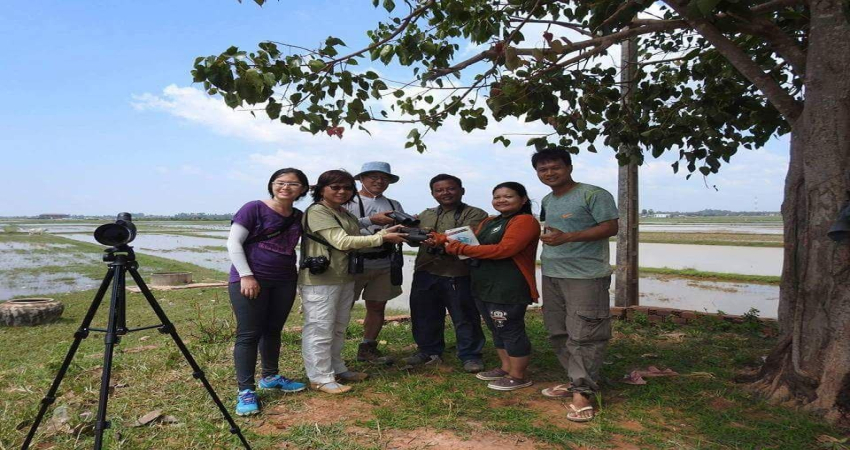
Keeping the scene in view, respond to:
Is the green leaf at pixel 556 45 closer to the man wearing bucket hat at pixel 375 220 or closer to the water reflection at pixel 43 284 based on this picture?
the man wearing bucket hat at pixel 375 220

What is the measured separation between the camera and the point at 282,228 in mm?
3330

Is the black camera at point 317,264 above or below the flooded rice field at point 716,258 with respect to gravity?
above

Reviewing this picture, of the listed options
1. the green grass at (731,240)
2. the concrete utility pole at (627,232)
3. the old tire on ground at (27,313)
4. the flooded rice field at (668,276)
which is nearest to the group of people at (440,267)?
the concrete utility pole at (627,232)

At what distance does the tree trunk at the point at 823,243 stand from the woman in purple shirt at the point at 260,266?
3252mm

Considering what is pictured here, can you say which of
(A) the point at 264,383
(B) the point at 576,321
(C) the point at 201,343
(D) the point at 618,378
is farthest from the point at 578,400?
(C) the point at 201,343

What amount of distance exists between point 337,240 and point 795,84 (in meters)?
4.60

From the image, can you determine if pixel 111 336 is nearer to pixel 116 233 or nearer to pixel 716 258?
pixel 116 233

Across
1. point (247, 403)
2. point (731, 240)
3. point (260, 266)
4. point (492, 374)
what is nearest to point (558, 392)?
point (492, 374)

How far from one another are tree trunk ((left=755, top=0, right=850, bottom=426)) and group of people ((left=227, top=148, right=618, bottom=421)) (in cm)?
128

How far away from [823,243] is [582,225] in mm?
1462

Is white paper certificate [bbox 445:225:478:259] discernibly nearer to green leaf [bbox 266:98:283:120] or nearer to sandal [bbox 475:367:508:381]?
sandal [bbox 475:367:508:381]

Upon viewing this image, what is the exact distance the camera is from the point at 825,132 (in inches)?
125

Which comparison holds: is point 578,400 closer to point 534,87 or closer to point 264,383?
point 264,383

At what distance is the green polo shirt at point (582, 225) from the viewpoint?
3.19 meters
